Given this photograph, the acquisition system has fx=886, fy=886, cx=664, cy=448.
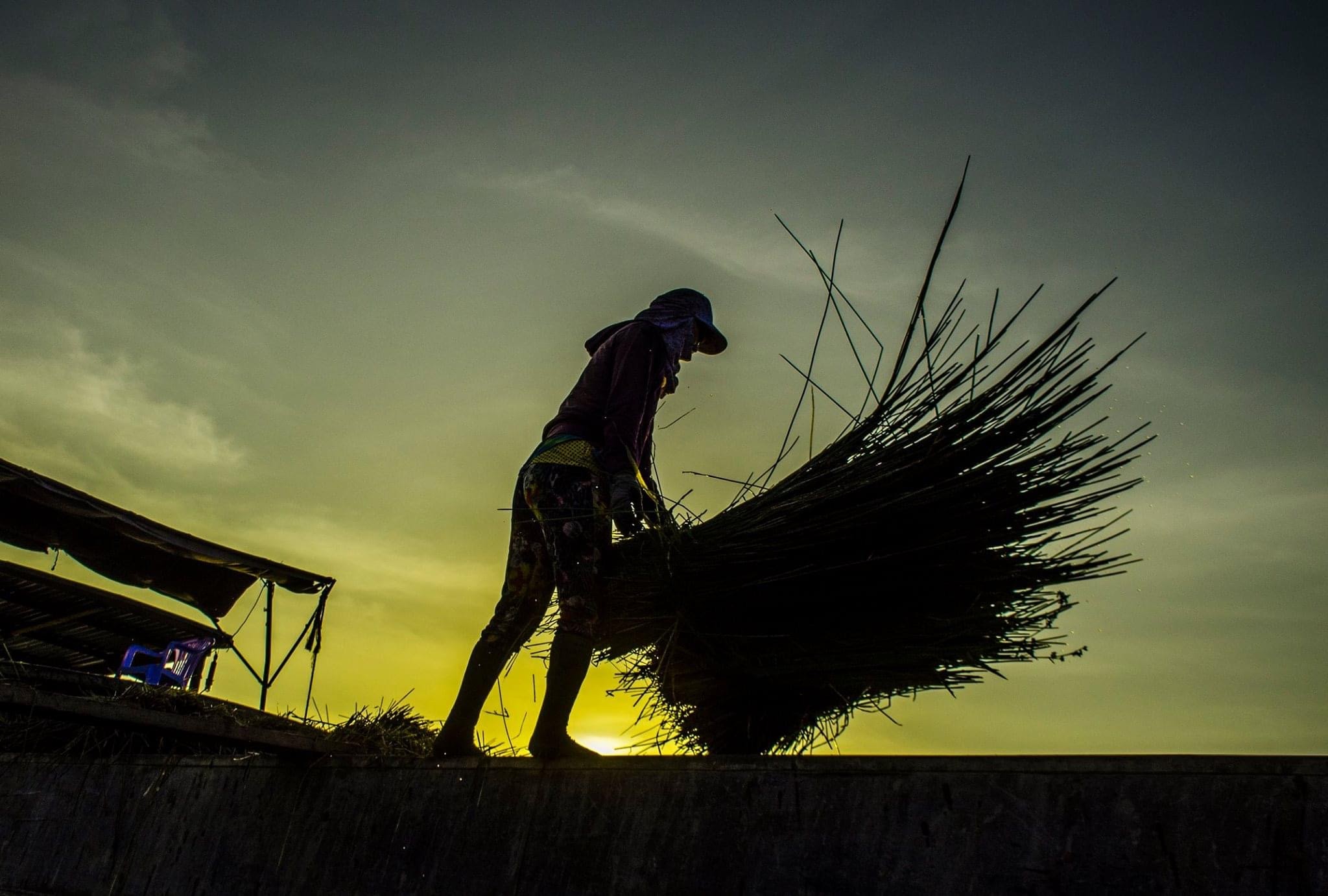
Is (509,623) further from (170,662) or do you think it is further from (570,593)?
(170,662)

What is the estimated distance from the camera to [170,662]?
749 cm

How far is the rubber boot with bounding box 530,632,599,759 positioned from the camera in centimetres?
238

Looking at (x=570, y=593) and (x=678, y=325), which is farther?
(x=678, y=325)

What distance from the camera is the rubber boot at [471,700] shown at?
261 cm

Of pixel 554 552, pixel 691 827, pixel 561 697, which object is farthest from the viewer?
pixel 554 552

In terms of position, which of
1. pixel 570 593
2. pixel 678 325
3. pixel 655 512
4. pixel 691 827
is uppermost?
pixel 678 325

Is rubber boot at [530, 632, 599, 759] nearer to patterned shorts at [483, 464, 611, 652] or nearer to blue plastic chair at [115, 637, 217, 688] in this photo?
patterned shorts at [483, 464, 611, 652]

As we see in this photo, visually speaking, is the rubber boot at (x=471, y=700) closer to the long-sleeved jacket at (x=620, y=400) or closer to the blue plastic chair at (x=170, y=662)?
the long-sleeved jacket at (x=620, y=400)

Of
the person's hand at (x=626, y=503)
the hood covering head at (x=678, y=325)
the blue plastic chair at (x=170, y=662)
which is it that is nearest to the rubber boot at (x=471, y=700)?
the person's hand at (x=626, y=503)

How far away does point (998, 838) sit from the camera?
157 cm

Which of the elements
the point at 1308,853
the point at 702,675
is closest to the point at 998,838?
the point at 1308,853

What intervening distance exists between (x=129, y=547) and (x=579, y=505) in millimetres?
6333

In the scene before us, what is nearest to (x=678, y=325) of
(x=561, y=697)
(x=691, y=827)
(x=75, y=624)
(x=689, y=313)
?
(x=689, y=313)

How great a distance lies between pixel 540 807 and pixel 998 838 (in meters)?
1.16
